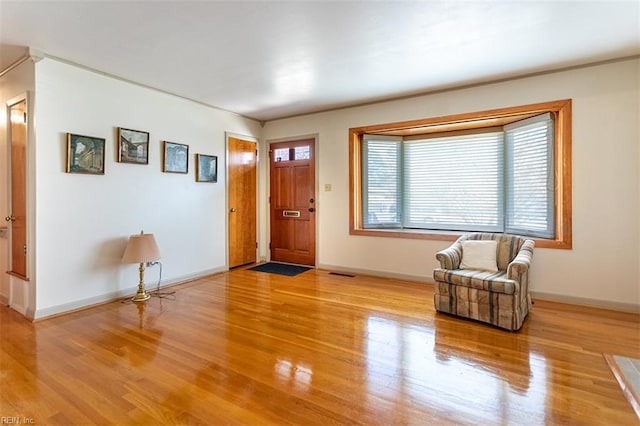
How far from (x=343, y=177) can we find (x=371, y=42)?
94.6 inches

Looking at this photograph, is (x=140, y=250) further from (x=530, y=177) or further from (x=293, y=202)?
(x=530, y=177)

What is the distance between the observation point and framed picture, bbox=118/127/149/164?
3756 millimetres

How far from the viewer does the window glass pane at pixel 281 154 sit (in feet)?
18.7

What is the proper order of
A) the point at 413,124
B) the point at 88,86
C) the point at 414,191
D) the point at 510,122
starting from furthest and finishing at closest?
the point at 414,191
the point at 413,124
the point at 510,122
the point at 88,86

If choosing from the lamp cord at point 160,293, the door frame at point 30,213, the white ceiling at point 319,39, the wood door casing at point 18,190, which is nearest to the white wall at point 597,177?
the white ceiling at point 319,39

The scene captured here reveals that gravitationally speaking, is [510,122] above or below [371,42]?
below

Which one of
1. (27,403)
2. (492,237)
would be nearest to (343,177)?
(492,237)

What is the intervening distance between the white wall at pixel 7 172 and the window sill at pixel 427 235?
399 centimetres

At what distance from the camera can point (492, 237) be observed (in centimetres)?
361

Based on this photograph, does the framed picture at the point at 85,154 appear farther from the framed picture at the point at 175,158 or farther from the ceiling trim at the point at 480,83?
the ceiling trim at the point at 480,83

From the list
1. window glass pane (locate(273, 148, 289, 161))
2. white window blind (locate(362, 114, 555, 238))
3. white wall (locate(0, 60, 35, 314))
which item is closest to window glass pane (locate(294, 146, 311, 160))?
window glass pane (locate(273, 148, 289, 161))

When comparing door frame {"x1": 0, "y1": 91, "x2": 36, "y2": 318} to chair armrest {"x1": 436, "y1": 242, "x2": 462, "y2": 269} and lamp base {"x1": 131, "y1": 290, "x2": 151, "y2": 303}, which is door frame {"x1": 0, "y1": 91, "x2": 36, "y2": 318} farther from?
chair armrest {"x1": 436, "y1": 242, "x2": 462, "y2": 269}

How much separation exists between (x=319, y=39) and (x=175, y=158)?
8.62 ft

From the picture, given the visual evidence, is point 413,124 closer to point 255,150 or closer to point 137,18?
point 255,150
